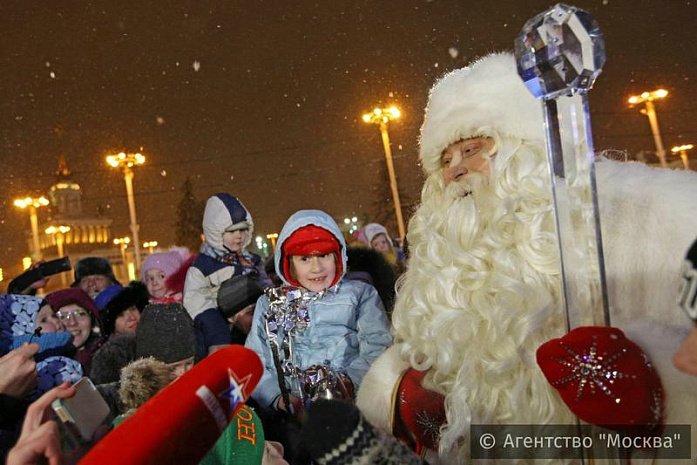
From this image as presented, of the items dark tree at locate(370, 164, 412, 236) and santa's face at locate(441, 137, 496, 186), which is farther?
dark tree at locate(370, 164, 412, 236)

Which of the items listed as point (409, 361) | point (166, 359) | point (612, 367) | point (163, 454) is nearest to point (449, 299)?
point (409, 361)

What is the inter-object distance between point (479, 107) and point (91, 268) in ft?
18.0

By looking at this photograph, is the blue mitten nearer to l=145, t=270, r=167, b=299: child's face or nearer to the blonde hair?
the blonde hair

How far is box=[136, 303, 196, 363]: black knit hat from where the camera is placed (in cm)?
332

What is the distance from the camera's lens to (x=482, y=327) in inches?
71.8

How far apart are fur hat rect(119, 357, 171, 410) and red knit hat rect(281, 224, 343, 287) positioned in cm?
103

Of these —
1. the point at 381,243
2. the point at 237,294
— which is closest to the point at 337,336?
the point at 237,294

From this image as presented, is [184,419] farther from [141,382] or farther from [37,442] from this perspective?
[141,382]

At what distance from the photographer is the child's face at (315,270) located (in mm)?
3156

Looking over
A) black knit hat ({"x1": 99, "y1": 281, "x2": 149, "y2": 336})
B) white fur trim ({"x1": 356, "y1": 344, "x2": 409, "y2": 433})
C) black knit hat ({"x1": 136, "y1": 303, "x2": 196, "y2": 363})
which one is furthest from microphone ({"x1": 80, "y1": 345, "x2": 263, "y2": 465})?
black knit hat ({"x1": 99, "y1": 281, "x2": 149, "y2": 336})

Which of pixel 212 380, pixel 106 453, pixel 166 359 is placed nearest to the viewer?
pixel 106 453

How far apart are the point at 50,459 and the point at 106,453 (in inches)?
19.2

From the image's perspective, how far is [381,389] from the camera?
199cm

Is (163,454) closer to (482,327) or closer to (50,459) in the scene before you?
(50,459)
